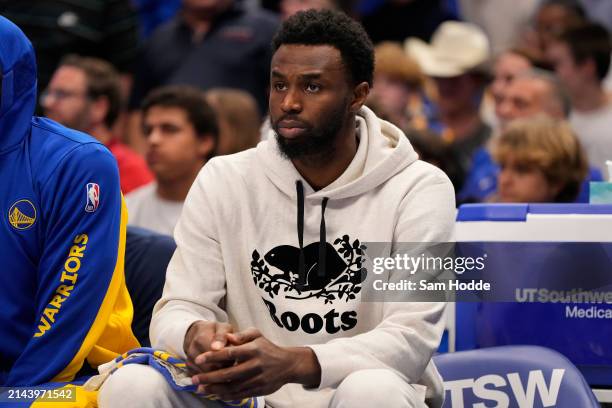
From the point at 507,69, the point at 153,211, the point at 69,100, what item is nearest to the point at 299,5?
the point at 507,69

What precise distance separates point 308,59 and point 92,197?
789mm

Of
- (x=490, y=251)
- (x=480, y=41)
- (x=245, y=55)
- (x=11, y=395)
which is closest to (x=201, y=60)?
(x=245, y=55)

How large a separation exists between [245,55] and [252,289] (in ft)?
14.2

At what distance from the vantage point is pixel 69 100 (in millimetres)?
7570

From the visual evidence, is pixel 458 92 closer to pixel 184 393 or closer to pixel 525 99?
pixel 525 99

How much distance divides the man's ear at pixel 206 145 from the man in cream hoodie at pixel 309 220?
110 inches

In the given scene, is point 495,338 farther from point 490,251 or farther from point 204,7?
point 204,7

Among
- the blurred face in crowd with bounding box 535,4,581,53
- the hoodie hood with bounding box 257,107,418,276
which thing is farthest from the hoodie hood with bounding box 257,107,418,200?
the blurred face in crowd with bounding box 535,4,581,53

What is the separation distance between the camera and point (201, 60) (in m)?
8.05

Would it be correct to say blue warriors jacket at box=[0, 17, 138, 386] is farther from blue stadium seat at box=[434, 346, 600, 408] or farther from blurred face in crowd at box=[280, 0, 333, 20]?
blurred face in crowd at box=[280, 0, 333, 20]

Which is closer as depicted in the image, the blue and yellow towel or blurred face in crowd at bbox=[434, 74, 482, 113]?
the blue and yellow towel

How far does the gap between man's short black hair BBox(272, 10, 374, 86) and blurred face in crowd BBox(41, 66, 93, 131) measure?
12.8ft

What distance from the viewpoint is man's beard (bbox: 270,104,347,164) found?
3.75 metres

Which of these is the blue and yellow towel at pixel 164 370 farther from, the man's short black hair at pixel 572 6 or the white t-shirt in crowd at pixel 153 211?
the man's short black hair at pixel 572 6
